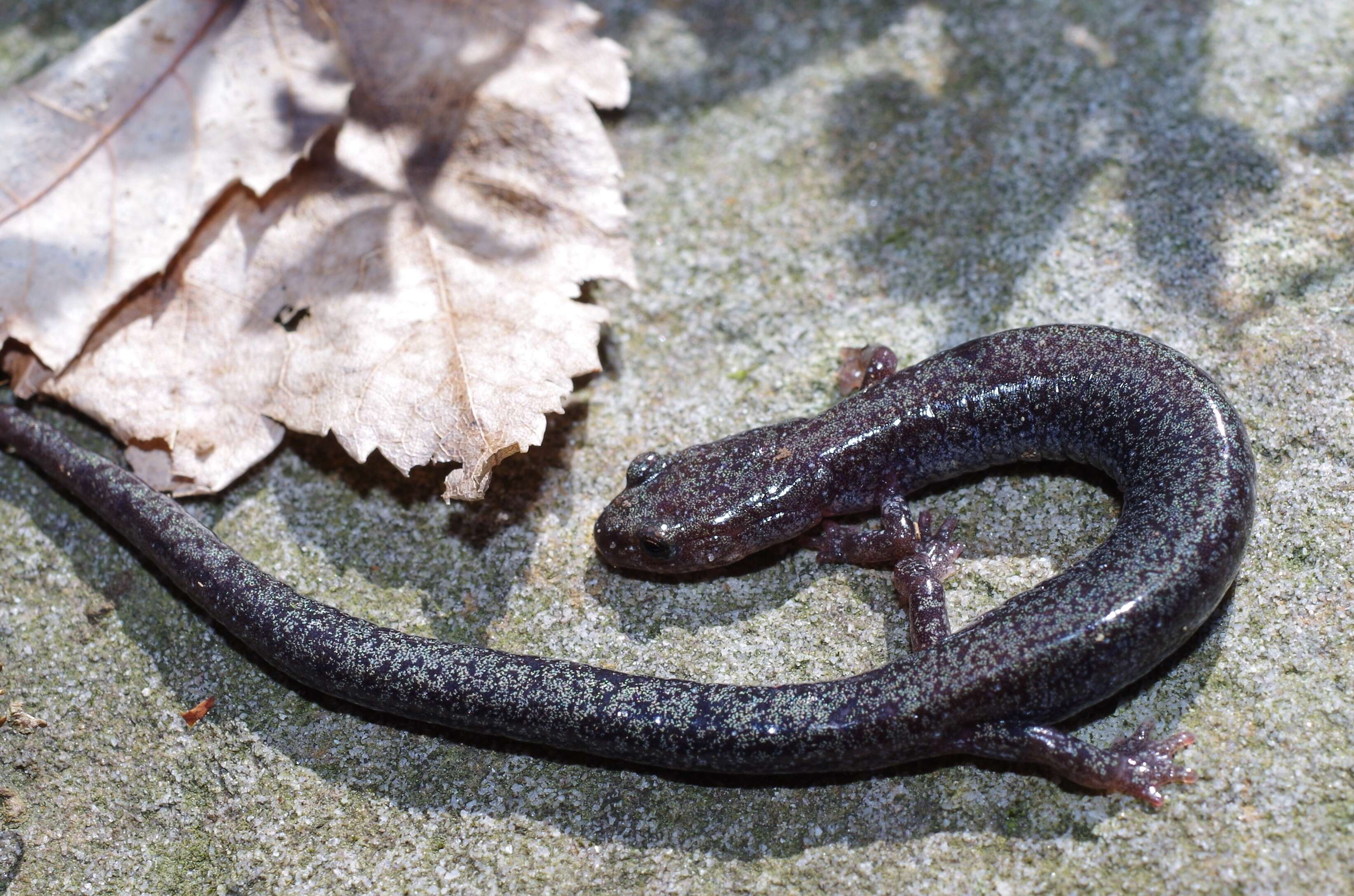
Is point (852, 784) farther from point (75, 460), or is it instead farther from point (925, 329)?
point (75, 460)

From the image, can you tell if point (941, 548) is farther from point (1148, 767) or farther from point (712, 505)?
point (1148, 767)

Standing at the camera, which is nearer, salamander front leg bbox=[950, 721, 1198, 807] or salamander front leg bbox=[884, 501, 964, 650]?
salamander front leg bbox=[950, 721, 1198, 807]

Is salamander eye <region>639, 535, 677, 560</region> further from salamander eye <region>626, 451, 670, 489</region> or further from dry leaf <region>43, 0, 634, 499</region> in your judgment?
dry leaf <region>43, 0, 634, 499</region>

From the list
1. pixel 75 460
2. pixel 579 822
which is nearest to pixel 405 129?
pixel 75 460

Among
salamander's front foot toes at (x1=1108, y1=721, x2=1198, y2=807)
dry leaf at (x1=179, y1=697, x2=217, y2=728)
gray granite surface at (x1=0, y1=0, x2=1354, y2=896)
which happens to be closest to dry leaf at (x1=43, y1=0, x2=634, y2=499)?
gray granite surface at (x1=0, y1=0, x2=1354, y2=896)

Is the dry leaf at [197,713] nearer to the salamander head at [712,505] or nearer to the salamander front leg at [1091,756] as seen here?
the salamander head at [712,505]

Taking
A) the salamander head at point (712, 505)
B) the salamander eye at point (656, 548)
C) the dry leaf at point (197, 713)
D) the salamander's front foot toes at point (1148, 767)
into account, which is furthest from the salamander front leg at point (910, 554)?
the dry leaf at point (197, 713)
